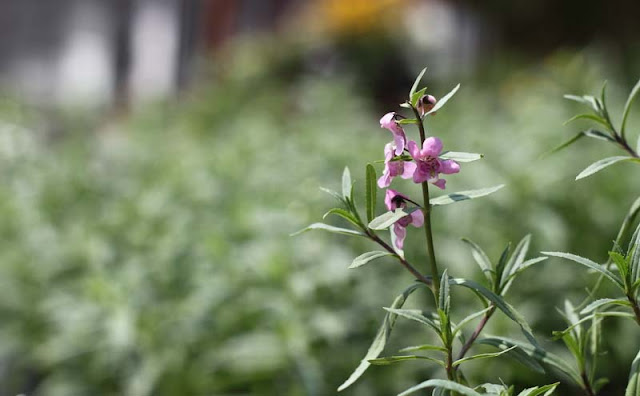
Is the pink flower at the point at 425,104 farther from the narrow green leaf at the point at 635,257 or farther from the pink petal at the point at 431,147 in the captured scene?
the narrow green leaf at the point at 635,257

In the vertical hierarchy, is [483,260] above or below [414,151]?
below

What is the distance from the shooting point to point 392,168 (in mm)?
664

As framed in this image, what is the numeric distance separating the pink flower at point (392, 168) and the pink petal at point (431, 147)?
0.02 meters

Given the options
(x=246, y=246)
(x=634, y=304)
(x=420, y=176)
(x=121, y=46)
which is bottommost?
(x=246, y=246)

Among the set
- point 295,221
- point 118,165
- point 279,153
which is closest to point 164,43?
point 118,165

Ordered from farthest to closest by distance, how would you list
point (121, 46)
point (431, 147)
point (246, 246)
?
point (121, 46)
point (246, 246)
point (431, 147)

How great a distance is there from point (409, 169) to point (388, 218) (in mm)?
45

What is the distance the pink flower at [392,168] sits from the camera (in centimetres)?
65

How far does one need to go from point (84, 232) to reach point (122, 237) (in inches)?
4.1

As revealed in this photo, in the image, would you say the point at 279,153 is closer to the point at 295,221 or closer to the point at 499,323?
the point at 295,221

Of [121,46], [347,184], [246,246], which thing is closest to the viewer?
[347,184]

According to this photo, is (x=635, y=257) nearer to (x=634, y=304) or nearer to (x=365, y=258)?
(x=634, y=304)

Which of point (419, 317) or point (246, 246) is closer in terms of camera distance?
point (419, 317)

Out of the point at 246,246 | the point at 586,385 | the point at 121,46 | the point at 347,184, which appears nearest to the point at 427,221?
the point at 347,184
